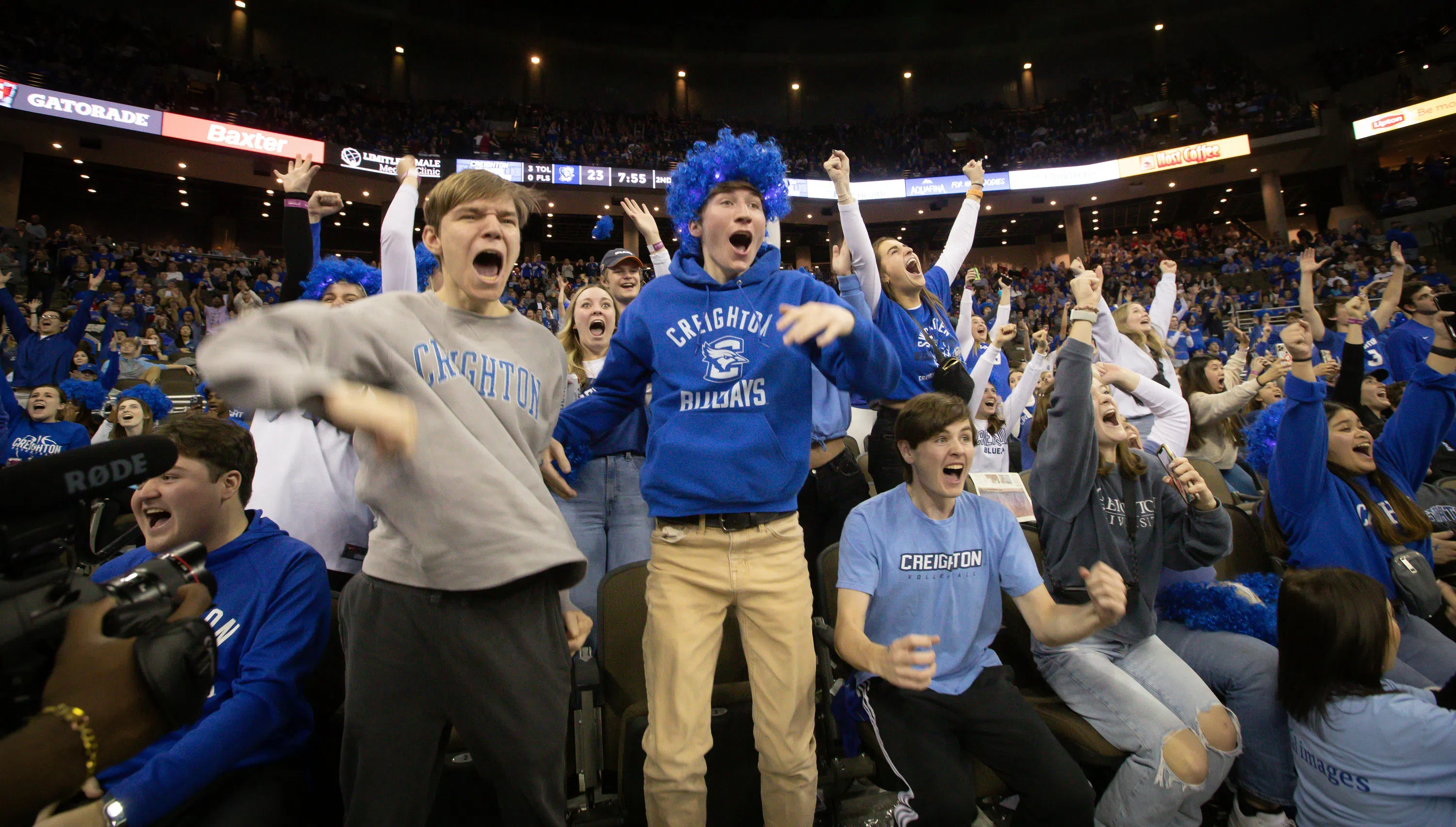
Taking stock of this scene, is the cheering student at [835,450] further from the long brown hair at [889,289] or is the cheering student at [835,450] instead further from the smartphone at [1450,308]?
the smartphone at [1450,308]

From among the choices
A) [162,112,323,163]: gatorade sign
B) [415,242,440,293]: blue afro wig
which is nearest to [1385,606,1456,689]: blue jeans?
[415,242,440,293]: blue afro wig

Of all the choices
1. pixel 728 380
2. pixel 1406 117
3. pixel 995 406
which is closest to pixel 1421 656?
pixel 995 406

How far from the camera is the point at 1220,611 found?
246cm

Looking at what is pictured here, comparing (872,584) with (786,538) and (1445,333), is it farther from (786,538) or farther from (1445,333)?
(1445,333)

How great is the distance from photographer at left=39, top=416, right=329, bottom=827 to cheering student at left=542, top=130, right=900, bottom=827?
807 millimetres

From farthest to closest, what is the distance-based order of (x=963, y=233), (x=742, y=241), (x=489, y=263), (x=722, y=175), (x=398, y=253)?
(x=963, y=233), (x=398, y=253), (x=722, y=175), (x=742, y=241), (x=489, y=263)

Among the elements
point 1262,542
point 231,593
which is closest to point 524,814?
point 231,593

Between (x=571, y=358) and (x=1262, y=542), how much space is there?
332cm

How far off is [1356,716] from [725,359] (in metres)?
2.07

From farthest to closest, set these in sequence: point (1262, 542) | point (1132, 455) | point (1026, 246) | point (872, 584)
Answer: point (1026, 246) → point (1262, 542) → point (1132, 455) → point (872, 584)

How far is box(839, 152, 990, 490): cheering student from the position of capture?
2.88 metres

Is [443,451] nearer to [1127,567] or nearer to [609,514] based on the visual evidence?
[609,514]

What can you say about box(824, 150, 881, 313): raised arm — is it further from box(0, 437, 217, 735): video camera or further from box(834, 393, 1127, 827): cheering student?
box(0, 437, 217, 735): video camera

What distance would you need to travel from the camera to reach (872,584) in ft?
6.74
